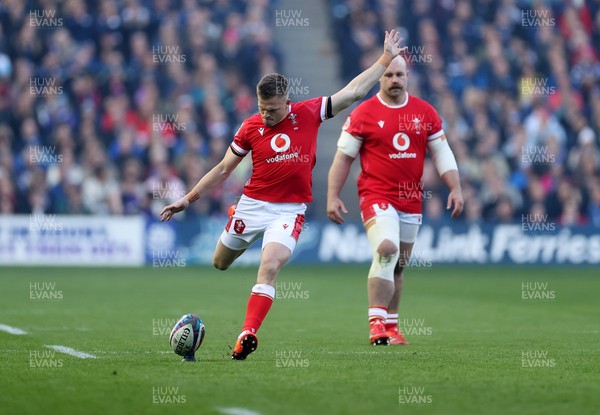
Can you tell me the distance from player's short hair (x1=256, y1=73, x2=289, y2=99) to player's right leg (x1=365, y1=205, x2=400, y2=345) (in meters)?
2.04

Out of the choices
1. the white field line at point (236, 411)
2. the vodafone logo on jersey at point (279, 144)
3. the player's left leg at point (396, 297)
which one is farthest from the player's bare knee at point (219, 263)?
the white field line at point (236, 411)

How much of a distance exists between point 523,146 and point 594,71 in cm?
372

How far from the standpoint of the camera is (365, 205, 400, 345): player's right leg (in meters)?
11.1

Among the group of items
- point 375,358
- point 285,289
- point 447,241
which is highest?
point 447,241

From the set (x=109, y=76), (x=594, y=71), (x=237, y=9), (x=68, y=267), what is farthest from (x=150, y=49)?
(x=594, y=71)

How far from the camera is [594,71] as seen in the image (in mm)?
28844

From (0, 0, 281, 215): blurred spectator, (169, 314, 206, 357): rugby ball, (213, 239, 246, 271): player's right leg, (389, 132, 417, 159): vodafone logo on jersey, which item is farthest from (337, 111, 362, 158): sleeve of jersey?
(0, 0, 281, 215): blurred spectator

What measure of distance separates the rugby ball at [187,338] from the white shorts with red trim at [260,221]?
1.13 meters

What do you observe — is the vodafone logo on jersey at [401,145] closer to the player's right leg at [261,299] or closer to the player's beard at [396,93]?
the player's beard at [396,93]

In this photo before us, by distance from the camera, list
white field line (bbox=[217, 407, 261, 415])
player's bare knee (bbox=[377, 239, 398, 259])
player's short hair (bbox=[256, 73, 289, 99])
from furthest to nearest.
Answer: player's bare knee (bbox=[377, 239, 398, 259]) → player's short hair (bbox=[256, 73, 289, 99]) → white field line (bbox=[217, 407, 261, 415])

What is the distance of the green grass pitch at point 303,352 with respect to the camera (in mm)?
7164

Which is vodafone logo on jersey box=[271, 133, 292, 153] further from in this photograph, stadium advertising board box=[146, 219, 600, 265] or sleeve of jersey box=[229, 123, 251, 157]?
stadium advertising board box=[146, 219, 600, 265]

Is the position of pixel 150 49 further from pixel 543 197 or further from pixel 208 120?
pixel 543 197

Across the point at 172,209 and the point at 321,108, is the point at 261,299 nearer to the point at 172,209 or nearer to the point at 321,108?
the point at 172,209
